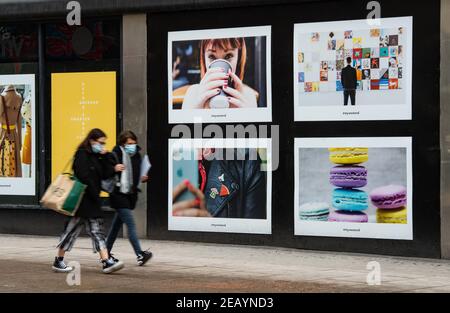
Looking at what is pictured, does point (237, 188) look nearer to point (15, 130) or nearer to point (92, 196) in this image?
point (92, 196)

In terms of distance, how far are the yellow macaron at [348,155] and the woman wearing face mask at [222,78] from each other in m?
1.54

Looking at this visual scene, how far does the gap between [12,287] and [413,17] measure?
7.08 meters

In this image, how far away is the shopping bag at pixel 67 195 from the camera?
11719 mm

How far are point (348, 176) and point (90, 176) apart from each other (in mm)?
4376

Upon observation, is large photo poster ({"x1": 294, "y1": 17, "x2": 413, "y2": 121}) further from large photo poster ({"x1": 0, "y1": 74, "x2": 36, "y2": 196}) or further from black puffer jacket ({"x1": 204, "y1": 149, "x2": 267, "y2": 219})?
large photo poster ({"x1": 0, "y1": 74, "x2": 36, "y2": 196})

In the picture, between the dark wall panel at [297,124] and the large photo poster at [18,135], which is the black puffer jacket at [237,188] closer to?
the dark wall panel at [297,124]

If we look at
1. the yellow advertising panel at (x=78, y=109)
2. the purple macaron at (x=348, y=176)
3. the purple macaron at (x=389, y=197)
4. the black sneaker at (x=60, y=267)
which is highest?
the yellow advertising panel at (x=78, y=109)

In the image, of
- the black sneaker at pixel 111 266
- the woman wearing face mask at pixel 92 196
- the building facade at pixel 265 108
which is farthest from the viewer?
the building facade at pixel 265 108

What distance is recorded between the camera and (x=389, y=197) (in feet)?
46.5

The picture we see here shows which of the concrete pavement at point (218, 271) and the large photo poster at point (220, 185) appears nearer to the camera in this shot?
the concrete pavement at point (218, 271)

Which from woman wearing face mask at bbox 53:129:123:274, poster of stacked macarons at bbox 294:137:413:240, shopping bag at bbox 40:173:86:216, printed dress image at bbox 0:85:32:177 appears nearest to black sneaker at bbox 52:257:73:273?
woman wearing face mask at bbox 53:129:123:274

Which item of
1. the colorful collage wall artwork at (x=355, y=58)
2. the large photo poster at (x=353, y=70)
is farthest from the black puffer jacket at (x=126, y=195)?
the colorful collage wall artwork at (x=355, y=58)

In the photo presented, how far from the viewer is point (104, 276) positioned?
456 inches

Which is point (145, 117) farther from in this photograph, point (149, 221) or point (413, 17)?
point (413, 17)
